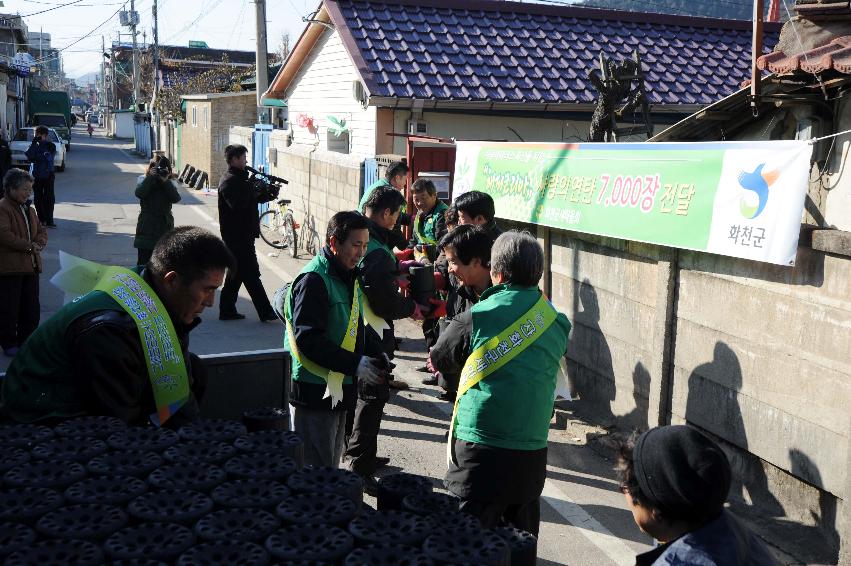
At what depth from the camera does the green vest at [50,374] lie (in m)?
2.83

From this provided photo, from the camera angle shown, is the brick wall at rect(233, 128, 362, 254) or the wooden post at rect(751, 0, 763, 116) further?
the brick wall at rect(233, 128, 362, 254)

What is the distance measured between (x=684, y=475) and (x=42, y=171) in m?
18.4

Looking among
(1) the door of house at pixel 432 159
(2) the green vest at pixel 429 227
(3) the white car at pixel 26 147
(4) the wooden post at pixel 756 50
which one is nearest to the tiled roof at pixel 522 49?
(1) the door of house at pixel 432 159

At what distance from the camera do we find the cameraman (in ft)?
32.8

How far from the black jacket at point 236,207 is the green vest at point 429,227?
225cm

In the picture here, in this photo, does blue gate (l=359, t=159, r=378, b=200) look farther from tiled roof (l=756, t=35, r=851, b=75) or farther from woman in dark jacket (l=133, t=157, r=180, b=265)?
tiled roof (l=756, t=35, r=851, b=75)

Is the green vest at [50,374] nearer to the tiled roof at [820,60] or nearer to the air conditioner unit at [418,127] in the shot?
the tiled roof at [820,60]

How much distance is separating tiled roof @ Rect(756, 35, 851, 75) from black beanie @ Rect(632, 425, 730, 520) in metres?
3.86

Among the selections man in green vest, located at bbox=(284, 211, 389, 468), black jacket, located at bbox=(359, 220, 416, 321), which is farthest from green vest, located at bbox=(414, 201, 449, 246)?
man in green vest, located at bbox=(284, 211, 389, 468)

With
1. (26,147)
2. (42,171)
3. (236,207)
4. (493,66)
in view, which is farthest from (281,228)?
(26,147)

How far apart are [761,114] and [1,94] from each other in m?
39.6

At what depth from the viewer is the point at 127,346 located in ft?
9.13

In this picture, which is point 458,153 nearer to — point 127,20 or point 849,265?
point 849,265

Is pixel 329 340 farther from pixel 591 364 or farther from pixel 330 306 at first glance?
pixel 591 364
